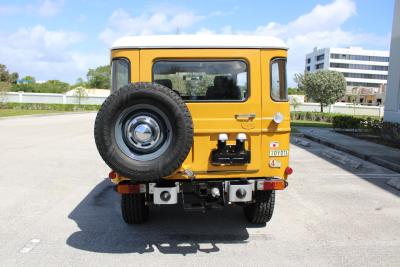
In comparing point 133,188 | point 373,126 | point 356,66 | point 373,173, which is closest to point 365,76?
point 356,66

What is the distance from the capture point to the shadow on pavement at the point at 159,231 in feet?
16.0

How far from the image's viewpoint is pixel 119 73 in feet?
16.1

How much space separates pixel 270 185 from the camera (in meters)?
4.90

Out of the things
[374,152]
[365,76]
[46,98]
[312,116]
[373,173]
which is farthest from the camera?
[365,76]

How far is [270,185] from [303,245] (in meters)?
0.84

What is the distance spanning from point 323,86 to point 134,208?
1806 inches

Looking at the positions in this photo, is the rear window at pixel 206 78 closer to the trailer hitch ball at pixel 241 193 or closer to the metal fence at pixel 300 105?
the trailer hitch ball at pixel 241 193

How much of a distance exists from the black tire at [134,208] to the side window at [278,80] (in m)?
2.15

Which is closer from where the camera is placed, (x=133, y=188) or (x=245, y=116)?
(x=133, y=188)

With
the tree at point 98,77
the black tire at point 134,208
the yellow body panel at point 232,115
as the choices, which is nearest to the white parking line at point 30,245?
the black tire at point 134,208

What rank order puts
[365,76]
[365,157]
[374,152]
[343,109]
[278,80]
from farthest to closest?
[365,76], [343,109], [374,152], [365,157], [278,80]

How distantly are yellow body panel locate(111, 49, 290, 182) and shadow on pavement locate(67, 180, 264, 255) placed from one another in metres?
0.86

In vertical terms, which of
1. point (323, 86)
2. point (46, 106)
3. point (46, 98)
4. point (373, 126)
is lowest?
point (373, 126)

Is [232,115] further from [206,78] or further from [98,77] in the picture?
[98,77]
